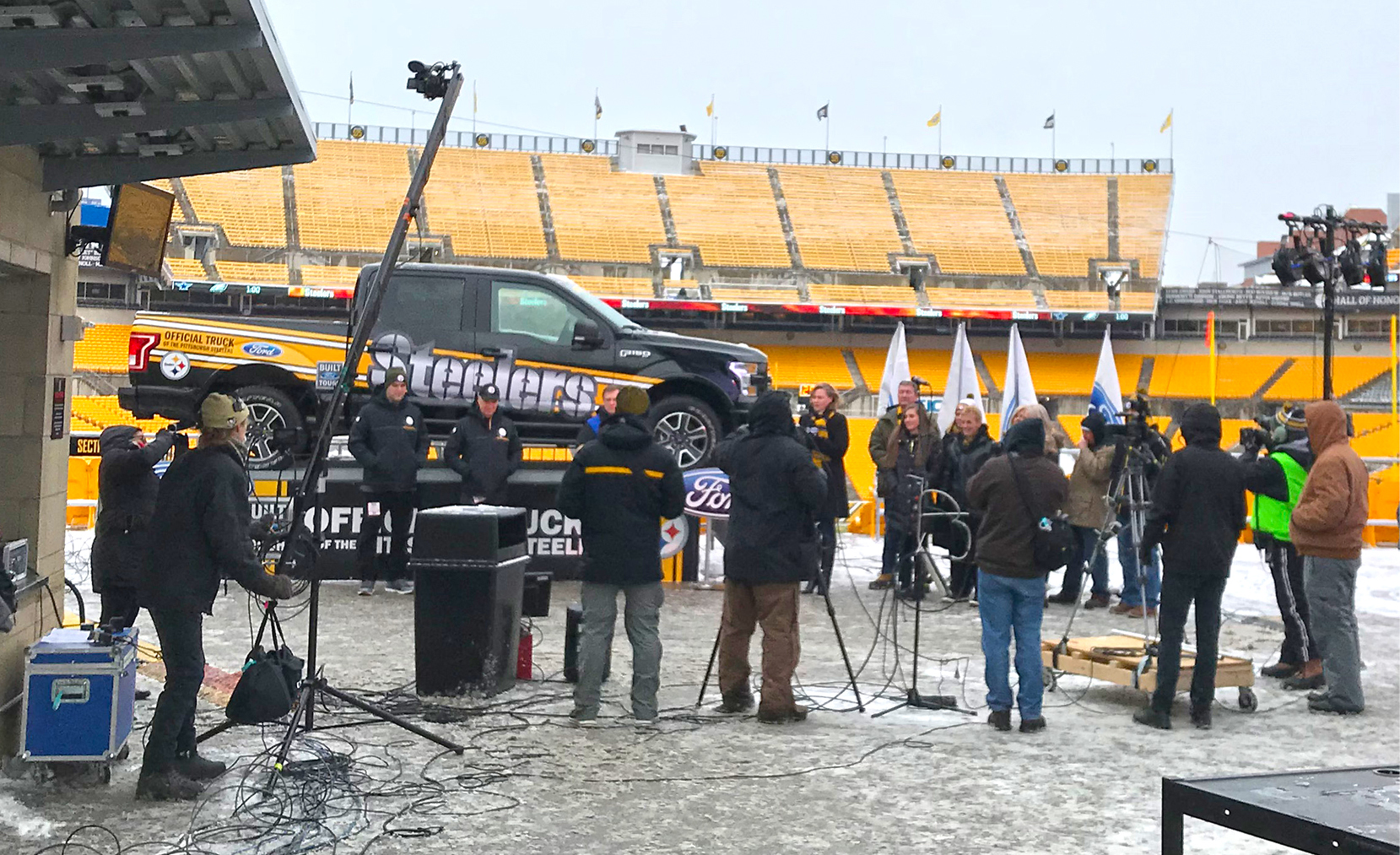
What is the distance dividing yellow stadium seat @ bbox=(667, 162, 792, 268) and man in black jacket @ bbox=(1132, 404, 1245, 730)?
116ft

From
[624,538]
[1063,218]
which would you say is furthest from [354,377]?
[1063,218]

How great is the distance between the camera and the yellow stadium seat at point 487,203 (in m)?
40.9

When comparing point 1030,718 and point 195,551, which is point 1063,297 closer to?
point 1030,718

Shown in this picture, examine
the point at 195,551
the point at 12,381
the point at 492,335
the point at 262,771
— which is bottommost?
the point at 262,771

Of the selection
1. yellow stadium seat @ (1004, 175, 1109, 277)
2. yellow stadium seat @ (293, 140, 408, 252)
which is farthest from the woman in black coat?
yellow stadium seat @ (1004, 175, 1109, 277)

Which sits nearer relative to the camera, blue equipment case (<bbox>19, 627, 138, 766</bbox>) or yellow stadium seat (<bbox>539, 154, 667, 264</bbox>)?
blue equipment case (<bbox>19, 627, 138, 766</bbox>)

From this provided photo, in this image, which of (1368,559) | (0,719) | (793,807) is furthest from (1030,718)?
(1368,559)

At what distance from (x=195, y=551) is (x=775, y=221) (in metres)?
40.3

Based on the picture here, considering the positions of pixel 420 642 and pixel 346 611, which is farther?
pixel 346 611

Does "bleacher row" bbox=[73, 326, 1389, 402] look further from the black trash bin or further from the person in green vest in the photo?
the black trash bin

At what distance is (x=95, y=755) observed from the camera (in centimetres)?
556

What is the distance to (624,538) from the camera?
7.09 meters

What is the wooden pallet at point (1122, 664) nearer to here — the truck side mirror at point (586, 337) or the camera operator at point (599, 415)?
the camera operator at point (599, 415)

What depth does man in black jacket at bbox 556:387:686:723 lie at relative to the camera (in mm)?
7082
